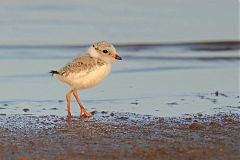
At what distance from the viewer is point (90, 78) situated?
321 inches

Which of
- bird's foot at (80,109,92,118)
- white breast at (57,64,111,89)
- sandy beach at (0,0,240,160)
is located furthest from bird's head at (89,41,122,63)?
bird's foot at (80,109,92,118)

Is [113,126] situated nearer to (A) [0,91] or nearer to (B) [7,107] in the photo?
(B) [7,107]

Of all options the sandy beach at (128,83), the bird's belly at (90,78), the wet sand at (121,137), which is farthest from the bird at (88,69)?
the wet sand at (121,137)

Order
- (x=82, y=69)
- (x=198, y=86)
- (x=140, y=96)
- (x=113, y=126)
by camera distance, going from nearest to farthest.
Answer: (x=113, y=126)
(x=82, y=69)
(x=140, y=96)
(x=198, y=86)

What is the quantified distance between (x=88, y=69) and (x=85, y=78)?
12 centimetres

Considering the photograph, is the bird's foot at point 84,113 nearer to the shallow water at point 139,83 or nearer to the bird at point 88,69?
the bird at point 88,69

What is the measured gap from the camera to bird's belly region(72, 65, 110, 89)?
26.7 feet

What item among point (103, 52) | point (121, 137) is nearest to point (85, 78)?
point (103, 52)

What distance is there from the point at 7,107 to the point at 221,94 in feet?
9.46

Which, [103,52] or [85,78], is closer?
[85,78]

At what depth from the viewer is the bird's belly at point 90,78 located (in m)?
8.15

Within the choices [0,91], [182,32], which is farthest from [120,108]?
[182,32]

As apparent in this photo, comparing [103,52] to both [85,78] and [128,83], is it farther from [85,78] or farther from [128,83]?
[128,83]

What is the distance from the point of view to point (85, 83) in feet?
26.9
